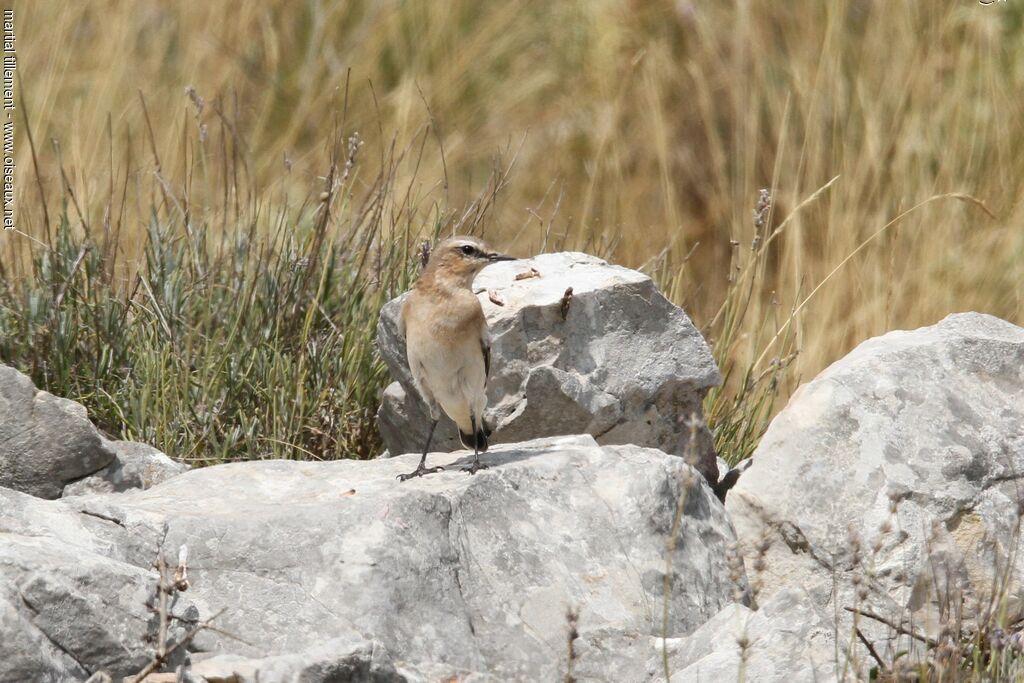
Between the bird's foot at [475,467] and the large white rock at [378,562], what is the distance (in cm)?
5

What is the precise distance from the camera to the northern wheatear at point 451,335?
16.2ft

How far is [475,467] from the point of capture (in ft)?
15.0

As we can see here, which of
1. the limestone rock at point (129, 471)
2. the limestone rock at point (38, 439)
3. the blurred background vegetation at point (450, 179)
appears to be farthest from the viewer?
the blurred background vegetation at point (450, 179)

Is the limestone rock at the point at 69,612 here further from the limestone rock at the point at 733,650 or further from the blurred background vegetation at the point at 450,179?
the blurred background vegetation at the point at 450,179

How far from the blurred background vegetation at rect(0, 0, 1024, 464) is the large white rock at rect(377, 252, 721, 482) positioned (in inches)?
23.8

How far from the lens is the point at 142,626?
3.19m

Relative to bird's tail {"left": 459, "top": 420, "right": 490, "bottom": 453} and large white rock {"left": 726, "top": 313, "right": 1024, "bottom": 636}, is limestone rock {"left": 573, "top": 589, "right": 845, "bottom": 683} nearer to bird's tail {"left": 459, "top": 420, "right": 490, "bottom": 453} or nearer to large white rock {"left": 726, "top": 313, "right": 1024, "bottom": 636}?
large white rock {"left": 726, "top": 313, "right": 1024, "bottom": 636}

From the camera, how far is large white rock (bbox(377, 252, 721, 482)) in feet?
17.0

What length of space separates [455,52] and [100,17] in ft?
8.63

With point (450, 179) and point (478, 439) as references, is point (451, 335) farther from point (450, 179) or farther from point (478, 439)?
point (450, 179)

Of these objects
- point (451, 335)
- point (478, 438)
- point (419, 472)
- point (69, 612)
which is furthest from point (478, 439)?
point (69, 612)

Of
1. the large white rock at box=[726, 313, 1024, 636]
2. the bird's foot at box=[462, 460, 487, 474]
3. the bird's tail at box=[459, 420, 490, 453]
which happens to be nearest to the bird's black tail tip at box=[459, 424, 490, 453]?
the bird's tail at box=[459, 420, 490, 453]

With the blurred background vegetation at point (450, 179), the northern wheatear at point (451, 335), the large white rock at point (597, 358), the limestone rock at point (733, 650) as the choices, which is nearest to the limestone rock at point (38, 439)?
the blurred background vegetation at point (450, 179)

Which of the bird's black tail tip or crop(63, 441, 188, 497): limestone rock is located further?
the bird's black tail tip
